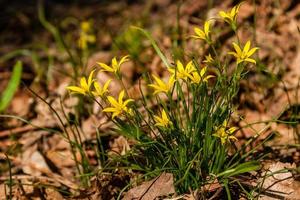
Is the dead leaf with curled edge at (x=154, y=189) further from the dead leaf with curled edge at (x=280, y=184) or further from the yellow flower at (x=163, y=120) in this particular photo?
the dead leaf with curled edge at (x=280, y=184)

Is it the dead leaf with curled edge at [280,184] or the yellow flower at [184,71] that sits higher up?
the yellow flower at [184,71]

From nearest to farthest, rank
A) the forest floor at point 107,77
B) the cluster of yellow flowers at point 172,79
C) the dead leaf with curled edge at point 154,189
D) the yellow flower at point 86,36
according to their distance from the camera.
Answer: the cluster of yellow flowers at point 172,79 < the dead leaf with curled edge at point 154,189 < the forest floor at point 107,77 < the yellow flower at point 86,36

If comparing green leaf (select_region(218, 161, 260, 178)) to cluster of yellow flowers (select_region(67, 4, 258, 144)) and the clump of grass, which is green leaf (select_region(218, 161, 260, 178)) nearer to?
the clump of grass

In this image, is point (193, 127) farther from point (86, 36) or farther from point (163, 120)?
point (86, 36)

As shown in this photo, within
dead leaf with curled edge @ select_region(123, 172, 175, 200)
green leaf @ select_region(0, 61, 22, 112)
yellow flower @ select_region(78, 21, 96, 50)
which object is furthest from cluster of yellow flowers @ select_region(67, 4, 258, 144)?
yellow flower @ select_region(78, 21, 96, 50)

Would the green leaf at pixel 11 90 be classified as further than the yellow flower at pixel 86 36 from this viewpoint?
No

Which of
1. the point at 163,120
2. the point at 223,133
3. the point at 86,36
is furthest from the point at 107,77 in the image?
the point at 223,133

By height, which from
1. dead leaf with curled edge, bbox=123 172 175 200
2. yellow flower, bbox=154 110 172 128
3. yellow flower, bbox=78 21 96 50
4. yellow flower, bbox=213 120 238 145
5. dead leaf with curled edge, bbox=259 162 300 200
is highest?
yellow flower, bbox=78 21 96 50

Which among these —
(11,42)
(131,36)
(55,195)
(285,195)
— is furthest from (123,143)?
(11,42)

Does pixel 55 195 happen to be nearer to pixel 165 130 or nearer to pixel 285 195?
pixel 165 130

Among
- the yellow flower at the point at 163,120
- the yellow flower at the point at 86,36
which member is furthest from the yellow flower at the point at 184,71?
the yellow flower at the point at 86,36

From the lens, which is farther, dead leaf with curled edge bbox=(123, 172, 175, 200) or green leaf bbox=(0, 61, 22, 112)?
green leaf bbox=(0, 61, 22, 112)
